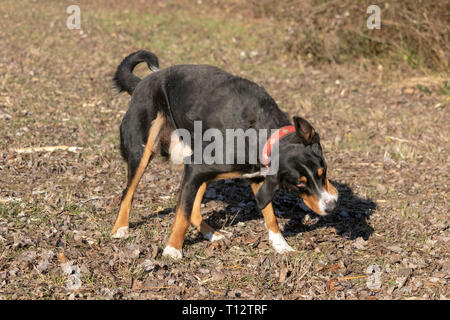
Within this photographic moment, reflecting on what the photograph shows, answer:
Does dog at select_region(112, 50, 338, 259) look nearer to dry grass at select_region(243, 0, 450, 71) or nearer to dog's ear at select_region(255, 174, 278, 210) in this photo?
dog's ear at select_region(255, 174, 278, 210)

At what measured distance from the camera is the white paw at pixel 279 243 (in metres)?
5.71

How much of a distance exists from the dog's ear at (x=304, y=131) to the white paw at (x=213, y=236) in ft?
5.30

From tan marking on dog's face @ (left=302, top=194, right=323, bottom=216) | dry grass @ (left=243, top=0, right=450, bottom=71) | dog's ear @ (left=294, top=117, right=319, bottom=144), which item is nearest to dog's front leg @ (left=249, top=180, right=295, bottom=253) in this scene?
tan marking on dog's face @ (left=302, top=194, right=323, bottom=216)

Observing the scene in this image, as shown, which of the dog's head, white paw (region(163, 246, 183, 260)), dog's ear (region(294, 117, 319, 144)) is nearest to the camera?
dog's ear (region(294, 117, 319, 144))

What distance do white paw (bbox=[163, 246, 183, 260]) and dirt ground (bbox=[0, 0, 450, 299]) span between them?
0.30ft

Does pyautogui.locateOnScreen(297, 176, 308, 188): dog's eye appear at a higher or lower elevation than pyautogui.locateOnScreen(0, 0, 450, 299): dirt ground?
higher

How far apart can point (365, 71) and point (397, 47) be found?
84 cm

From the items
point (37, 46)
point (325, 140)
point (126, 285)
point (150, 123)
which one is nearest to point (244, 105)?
point (150, 123)

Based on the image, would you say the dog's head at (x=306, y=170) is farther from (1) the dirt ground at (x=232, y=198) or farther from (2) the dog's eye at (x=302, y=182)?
(1) the dirt ground at (x=232, y=198)

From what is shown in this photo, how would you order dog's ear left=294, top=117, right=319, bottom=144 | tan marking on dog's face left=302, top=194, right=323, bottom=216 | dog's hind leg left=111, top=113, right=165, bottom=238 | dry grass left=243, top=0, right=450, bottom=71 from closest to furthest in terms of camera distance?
dog's ear left=294, top=117, right=319, bottom=144, tan marking on dog's face left=302, top=194, right=323, bottom=216, dog's hind leg left=111, top=113, right=165, bottom=238, dry grass left=243, top=0, right=450, bottom=71

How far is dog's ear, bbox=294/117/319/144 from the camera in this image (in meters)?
4.71

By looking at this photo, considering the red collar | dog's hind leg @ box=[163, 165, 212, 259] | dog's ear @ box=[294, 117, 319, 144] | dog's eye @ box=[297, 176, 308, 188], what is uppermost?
dog's ear @ box=[294, 117, 319, 144]

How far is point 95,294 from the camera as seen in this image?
15.1ft

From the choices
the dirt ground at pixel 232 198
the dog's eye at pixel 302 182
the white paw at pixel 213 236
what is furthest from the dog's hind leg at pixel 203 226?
the dog's eye at pixel 302 182
